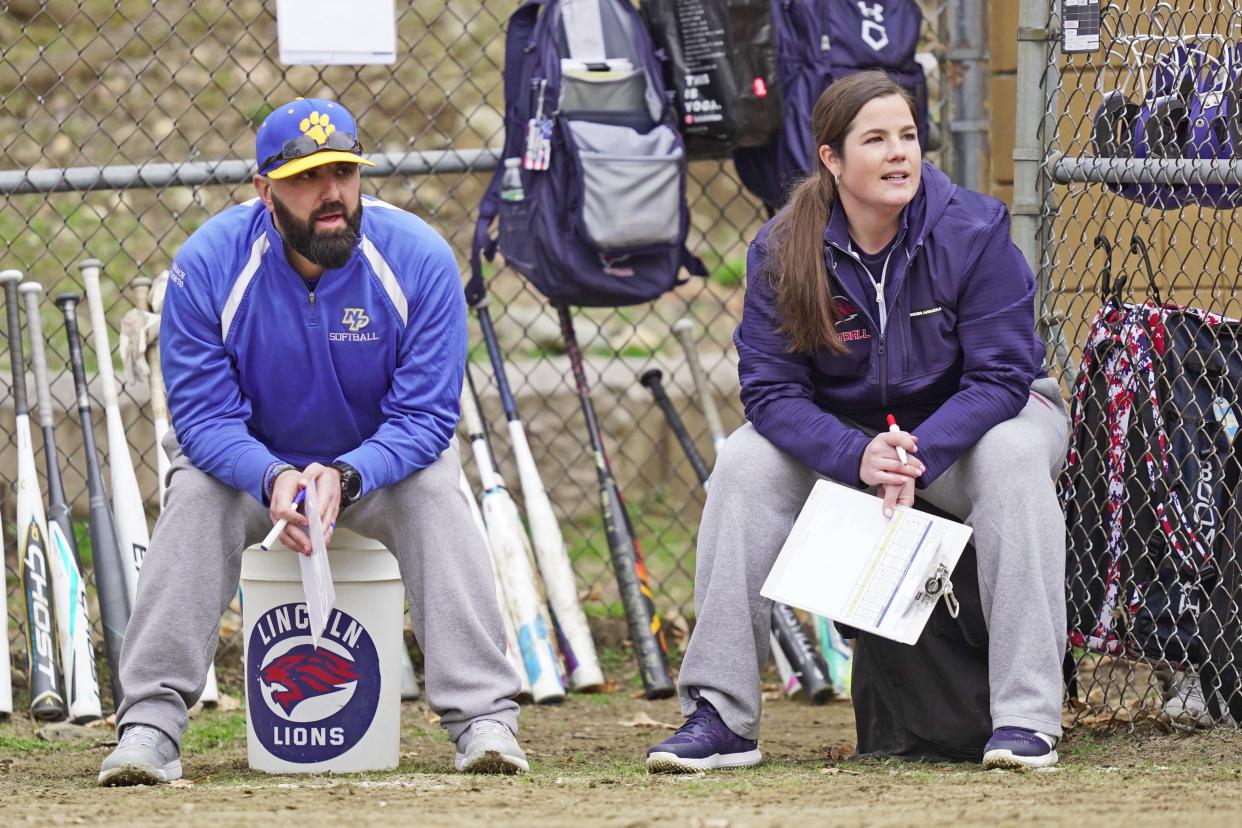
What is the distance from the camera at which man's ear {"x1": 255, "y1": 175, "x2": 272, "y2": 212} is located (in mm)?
3359

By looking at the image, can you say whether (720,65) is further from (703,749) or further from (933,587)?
(703,749)

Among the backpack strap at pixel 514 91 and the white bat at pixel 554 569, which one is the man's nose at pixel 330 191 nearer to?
the backpack strap at pixel 514 91

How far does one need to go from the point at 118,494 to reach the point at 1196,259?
2.79 m

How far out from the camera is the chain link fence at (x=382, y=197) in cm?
475

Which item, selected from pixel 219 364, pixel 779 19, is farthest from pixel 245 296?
pixel 779 19

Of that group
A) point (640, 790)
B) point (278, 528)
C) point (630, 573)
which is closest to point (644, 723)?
point (630, 573)

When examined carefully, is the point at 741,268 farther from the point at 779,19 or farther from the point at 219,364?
the point at 219,364

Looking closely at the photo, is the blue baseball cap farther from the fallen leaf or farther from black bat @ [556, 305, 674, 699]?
the fallen leaf

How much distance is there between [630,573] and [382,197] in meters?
3.71

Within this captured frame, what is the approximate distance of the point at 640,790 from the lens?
286 cm

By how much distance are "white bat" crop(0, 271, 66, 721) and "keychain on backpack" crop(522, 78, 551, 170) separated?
54.5 inches

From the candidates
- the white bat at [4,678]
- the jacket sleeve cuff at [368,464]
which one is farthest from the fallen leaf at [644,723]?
the white bat at [4,678]

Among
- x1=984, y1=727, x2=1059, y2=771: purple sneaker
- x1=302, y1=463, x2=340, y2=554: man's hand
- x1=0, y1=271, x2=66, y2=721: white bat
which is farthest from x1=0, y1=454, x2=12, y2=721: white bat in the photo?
x1=984, y1=727, x2=1059, y2=771: purple sneaker

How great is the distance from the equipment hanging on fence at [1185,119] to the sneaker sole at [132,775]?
235 centimetres
